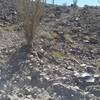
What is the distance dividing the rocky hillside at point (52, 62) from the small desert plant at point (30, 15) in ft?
0.90

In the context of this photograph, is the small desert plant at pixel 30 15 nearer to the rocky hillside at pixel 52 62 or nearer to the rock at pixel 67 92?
the rocky hillside at pixel 52 62

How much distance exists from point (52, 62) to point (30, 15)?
0.91 metres

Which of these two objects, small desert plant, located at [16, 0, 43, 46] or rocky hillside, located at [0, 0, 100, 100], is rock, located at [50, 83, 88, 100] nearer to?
rocky hillside, located at [0, 0, 100, 100]

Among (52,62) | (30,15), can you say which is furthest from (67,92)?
(30,15)

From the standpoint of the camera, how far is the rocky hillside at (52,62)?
601 cm

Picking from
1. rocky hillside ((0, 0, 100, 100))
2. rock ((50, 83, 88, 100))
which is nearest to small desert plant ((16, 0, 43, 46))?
rocky hillside ((0, 0, 100, 100))

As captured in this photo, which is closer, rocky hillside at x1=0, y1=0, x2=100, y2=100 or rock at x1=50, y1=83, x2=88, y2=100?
rock at x1=50, y1=83, x2=88, y2=100

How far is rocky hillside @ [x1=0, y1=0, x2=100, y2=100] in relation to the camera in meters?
6.01

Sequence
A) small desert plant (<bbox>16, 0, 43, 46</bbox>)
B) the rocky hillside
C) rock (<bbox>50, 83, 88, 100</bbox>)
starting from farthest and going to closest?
small desert plant (<bbox>16, 0, 43, 46</bbox>) < the rocky hillside < rock (<bbox>50, 83, 88, 100</bbox>)

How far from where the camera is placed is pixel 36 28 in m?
7.36

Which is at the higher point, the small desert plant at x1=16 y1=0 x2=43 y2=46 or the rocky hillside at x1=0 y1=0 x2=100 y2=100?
the small desert plant at x1=16 y1=0 x2=43 y2=46

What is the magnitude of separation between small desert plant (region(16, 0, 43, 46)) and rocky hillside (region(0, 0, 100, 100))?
10.9 inches

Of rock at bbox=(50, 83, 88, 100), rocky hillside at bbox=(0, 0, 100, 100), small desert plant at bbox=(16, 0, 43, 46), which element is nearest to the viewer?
rock at bbox=(50, 83, 88, 100)

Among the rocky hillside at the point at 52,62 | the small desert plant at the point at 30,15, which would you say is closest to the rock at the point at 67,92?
the rocky hillside at the point at 52,62
